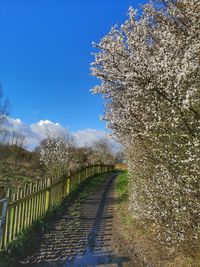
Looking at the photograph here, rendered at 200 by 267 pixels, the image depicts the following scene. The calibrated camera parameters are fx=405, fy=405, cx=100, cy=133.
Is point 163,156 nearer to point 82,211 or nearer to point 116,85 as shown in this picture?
point 116,85

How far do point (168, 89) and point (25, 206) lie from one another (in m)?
5.28

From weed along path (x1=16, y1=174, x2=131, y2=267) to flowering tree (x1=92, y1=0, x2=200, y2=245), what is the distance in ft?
4.12

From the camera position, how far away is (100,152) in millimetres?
54688

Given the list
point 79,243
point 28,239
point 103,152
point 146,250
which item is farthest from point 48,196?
point 103,152

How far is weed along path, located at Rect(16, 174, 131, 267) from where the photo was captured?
281 inches

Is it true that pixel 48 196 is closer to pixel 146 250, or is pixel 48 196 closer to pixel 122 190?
pixel 146 250

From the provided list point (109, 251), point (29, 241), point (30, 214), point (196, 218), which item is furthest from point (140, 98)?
point (30, 214)

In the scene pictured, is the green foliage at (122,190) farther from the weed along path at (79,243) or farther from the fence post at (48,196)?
the fence post at (48,196)

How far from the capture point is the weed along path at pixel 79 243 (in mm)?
7148

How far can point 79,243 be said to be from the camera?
8570 millimetres

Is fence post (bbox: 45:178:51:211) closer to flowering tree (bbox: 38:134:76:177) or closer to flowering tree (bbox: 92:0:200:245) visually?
flowering tree (bbox: 92:0:200:245)

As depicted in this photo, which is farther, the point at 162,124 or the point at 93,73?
the point at 93,73

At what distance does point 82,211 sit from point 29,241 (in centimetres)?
470

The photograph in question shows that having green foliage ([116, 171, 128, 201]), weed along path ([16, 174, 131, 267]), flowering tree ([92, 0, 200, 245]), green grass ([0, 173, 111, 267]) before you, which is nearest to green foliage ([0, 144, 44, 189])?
green foliage ([116, 171, 128, 201])
